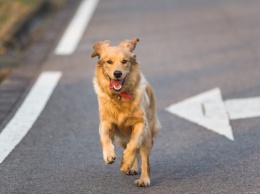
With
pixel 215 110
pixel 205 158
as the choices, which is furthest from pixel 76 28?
pixel 205 158

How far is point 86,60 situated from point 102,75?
236 inches

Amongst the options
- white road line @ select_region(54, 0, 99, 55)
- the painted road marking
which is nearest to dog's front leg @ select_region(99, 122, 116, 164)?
the painted road marking

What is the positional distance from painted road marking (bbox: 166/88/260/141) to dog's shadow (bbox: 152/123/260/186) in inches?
14.4

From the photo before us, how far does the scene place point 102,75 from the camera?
7367 millimetres

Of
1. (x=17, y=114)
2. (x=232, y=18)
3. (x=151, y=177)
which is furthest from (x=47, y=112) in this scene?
(x=232, y=18)

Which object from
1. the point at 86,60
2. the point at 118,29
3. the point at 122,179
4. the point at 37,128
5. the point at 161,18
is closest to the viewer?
the point at 122,179

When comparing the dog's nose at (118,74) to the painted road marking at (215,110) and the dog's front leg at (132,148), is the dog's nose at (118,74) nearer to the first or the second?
the dog's front leg at (132,148)

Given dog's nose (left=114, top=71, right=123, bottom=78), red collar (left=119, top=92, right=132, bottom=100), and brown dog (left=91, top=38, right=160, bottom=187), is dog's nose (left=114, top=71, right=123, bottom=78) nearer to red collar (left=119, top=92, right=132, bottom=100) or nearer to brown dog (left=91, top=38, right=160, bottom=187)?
→ brown dog (left=91, top=38, right=160, bottom=187)

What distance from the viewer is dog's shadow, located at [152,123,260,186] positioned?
7438 mm

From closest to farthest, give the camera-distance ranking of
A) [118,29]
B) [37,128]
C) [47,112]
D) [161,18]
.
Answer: [37,128]
[47,112]
[118,29]
[161,18]

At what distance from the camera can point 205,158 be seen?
26.0 feet

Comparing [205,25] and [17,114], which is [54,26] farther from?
[17,114]

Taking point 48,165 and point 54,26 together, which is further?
point 54,26

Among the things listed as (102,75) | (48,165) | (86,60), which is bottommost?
(86,60)
